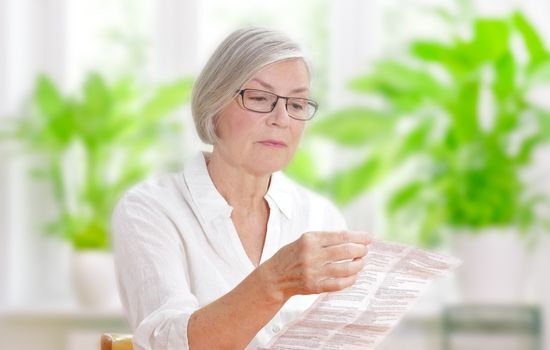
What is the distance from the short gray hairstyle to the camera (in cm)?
184

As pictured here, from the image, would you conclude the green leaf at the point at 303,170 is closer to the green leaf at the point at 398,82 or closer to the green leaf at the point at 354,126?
the green leaf at the point at 354,126

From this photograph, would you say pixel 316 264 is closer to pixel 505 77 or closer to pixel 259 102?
pixel 259 102

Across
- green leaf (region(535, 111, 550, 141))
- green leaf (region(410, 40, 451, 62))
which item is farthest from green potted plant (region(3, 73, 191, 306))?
green leaf (region(535, 111, 550, 141))

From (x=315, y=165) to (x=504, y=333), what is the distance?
102 centimetres

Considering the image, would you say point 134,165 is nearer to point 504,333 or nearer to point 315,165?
point 315,165

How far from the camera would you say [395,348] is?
167 inches

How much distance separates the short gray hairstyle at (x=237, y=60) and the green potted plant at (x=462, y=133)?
2.17m

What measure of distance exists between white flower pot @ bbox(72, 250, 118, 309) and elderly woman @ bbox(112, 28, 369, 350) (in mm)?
2202

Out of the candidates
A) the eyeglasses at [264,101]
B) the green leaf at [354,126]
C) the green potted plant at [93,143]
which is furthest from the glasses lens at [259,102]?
the green potted plant at [93,143]

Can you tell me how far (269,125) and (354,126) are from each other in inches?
88.4

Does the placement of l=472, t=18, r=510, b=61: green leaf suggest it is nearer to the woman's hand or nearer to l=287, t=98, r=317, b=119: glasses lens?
l=287, t=98, r=317, b=119: glasses lens

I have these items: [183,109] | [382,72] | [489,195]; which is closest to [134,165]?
[183,109]

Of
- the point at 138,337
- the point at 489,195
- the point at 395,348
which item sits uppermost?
the point at 138,337

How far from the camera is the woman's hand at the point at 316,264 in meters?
1.50
